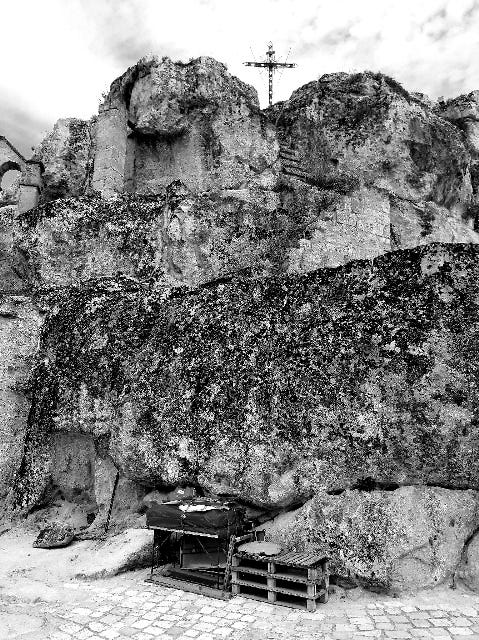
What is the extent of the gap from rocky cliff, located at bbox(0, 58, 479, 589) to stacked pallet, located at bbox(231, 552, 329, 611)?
0.68m

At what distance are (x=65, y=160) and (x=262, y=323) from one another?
57.8 ft

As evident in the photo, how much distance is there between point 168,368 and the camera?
11031 mm

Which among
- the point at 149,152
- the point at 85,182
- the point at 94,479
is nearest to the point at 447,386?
the point at 94,479

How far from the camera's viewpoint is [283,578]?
288 inches

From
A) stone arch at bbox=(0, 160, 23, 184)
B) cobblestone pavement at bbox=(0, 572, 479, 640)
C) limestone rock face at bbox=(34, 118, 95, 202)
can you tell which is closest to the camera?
cobblestone pavement at bbox=(0, 572, 479, 640)

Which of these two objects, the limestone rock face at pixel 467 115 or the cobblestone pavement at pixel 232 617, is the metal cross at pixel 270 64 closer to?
the limestone rock face at pixel 467 115

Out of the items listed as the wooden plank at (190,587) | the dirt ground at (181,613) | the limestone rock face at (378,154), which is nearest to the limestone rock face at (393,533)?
the dirt ground at (181,613)

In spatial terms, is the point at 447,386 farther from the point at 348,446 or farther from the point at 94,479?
the point at 94,479

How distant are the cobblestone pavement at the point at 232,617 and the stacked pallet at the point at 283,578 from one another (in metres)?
0.18

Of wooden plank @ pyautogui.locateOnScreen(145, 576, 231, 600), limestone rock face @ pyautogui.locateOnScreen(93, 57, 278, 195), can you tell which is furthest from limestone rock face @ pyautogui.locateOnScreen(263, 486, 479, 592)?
limestone rock face @ pyautogui.locateOnScreen(93, 57, 278, 195)

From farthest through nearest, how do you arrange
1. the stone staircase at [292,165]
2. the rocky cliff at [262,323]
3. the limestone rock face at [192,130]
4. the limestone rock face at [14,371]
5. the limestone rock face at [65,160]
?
the limestone rock face at [65,160] → the stone staircase at [292,165] → the limestone rock face at [192,130] → the limestone rock face at [14,371] → the rocky cliff at [262,323]

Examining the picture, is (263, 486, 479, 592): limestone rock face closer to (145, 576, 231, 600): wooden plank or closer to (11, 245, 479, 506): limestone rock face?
(11, 245, 479, 506): limestone rock face

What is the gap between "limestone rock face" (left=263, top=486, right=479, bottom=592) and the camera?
25.1 ft

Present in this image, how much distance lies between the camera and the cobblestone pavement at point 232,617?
21.0 ft
